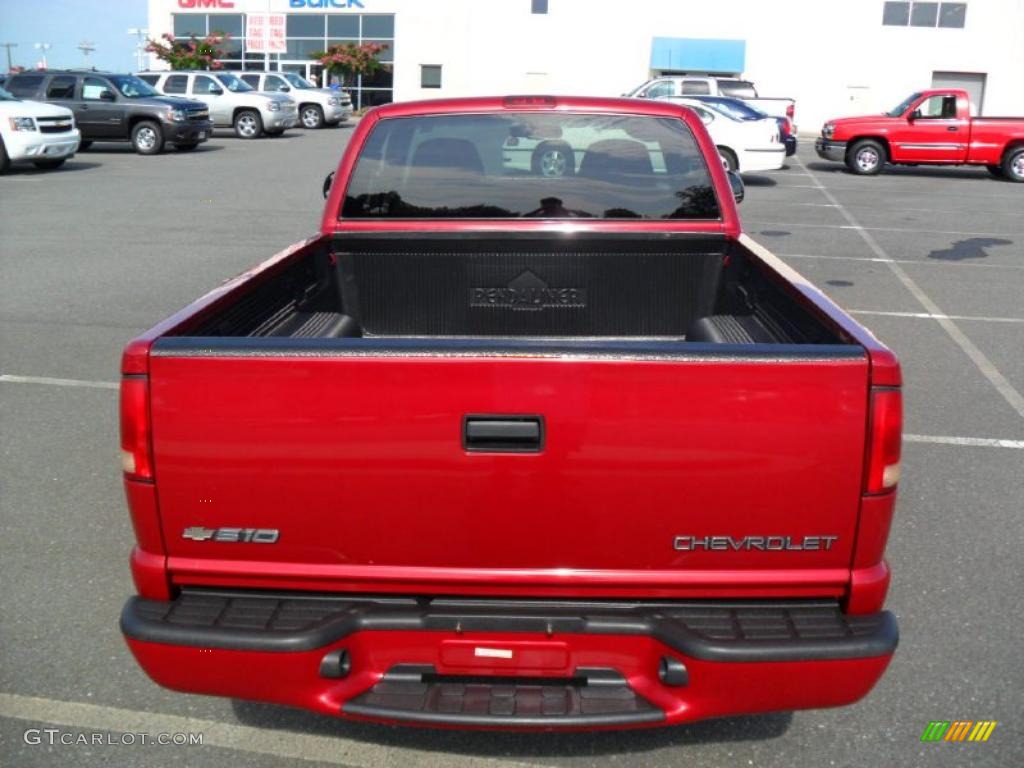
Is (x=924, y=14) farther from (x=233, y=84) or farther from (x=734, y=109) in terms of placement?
(x=233, y=84)

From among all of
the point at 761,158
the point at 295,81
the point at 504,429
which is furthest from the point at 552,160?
the point at 295,81

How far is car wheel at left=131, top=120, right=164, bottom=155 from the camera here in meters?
23.4

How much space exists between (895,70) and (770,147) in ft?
82.5

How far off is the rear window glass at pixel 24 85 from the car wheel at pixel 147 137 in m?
2.28

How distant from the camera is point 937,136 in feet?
71.3

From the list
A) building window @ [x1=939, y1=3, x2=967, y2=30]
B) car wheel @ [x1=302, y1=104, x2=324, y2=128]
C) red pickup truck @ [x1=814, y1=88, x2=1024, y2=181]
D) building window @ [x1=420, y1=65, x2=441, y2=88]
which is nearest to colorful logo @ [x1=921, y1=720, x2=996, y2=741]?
red pickup truck @ [x1=814, y1=88, x2=1024, y2=181]

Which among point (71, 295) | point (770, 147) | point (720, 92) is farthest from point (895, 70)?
point (71, 295)

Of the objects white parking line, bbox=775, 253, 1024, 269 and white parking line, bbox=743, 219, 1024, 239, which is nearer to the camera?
white parking line, bbox=775, 253, 1024, 269

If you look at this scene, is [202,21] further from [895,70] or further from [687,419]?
[687,419]

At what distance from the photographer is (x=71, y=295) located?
360 inches

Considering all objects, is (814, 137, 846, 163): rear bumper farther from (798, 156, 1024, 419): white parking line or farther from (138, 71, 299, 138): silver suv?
(138, 71, 299, 138): silver suv

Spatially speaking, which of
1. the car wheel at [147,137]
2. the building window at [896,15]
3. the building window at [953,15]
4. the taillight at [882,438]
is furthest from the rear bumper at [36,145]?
the building window at [953,15]

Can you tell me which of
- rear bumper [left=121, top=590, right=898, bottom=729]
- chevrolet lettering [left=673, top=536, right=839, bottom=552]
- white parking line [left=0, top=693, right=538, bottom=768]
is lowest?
white parking line [left=0, top=693, right=538, bottom=768]

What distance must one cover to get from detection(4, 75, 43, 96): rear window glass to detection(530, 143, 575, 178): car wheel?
21.9 metres
